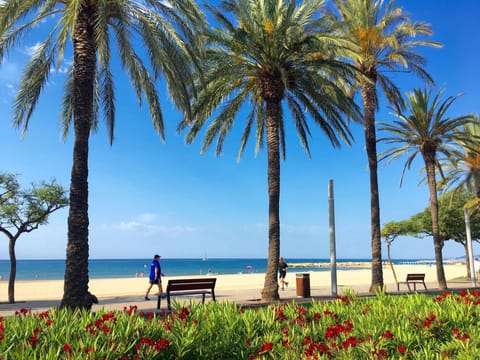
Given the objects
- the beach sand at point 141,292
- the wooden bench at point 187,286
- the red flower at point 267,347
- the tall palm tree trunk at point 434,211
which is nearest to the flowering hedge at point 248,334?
the red flower at point 267,347

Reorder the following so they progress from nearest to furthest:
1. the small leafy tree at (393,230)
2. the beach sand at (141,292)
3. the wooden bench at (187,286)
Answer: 1. the wooden bench at (187,286)
2. the beach sand at (141,292)
3. the small leafy tree at (393,230)

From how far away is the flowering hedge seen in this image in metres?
4.15

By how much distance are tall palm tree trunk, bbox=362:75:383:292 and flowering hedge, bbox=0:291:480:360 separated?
11959 millimetres

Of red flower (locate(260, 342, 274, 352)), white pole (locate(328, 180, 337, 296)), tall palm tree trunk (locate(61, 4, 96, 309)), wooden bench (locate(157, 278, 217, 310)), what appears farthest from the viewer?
white pole (locate(328, 180, 337, 296))

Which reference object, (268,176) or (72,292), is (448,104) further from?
(72,292)

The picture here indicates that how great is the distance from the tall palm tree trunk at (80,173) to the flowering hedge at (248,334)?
5.04 m

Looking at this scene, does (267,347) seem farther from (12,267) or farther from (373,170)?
(12,267)

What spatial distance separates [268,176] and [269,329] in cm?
1017

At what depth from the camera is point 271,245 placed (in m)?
14.8

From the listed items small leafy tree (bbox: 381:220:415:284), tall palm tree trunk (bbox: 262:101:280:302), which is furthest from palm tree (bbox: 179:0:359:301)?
small leafy tree (bbox: 381:220:415:284)

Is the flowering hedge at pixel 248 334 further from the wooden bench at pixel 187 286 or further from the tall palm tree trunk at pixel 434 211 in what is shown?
the tall palm tree trunk at pixel 434 211

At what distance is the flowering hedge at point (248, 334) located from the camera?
4.15 meters

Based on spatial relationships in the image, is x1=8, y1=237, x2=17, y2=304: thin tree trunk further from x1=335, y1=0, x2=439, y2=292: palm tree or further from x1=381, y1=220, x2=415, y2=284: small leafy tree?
x1=381, y1=220, x2=415, y2=284: small leafy tree

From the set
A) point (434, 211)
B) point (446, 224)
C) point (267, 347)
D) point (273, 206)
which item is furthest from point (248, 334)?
point (446, 224)
